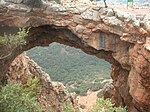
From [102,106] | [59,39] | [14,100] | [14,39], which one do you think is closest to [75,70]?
[59,39]

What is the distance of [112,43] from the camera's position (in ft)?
47.1

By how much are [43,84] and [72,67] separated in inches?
748

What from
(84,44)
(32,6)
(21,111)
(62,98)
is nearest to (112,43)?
(84,44)

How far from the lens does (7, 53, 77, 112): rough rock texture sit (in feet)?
62.2

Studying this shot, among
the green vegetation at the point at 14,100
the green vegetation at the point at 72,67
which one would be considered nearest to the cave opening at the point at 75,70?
the green vegetation at the point at 72,67

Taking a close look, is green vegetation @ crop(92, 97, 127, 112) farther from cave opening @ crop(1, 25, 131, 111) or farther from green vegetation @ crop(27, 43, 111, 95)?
green vegetation @ crop(27, 43, 111, 95)

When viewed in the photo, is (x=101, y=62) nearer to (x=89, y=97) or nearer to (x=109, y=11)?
(x=89, y=97)

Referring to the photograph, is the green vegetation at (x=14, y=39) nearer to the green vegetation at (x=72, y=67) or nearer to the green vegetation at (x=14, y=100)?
the green vegetation at (x=14, y=100)

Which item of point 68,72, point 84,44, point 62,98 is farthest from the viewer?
point 68,72

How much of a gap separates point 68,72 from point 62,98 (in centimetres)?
1707

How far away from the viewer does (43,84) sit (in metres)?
20.7

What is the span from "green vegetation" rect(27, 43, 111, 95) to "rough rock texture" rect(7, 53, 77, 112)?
13.3 m

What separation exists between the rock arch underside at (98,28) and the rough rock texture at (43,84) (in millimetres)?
4235

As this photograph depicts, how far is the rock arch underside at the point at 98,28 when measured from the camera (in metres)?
13.0
